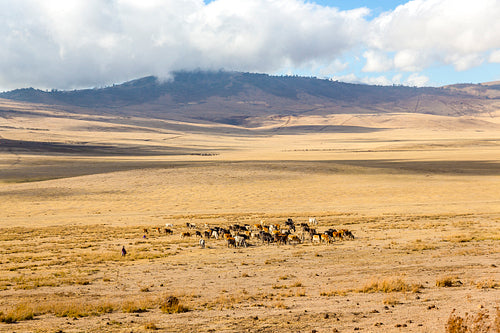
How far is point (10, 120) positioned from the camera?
623ft

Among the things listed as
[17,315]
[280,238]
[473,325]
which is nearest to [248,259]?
[280,238]

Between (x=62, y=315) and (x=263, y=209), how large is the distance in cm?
2627

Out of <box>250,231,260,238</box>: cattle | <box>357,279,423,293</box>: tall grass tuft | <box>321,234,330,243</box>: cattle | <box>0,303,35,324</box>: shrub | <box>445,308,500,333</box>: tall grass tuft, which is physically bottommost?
<box>250,231,260,238</box>: cattle

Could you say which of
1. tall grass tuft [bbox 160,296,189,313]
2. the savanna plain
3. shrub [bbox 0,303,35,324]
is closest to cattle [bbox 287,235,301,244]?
the savanna plain

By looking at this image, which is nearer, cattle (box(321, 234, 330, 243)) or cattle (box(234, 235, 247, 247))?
cattle (box(234, 235, 247, 247))

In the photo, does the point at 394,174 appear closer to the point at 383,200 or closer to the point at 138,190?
the point at 383,200

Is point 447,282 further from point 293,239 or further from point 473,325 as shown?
point 293,239

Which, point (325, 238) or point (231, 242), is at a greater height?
point (325, 238)

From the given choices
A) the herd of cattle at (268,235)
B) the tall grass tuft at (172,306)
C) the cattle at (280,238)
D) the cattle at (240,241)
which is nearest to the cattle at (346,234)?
the herd of cattle at (268,235)

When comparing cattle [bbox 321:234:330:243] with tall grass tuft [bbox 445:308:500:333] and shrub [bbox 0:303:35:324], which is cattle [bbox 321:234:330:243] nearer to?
tall grass tuft [bbox 445:308:500:333]

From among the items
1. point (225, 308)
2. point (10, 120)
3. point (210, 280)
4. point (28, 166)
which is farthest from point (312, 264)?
point (10, 120)

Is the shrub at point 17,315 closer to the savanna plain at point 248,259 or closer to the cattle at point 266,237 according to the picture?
the savanna plain at point 248,259

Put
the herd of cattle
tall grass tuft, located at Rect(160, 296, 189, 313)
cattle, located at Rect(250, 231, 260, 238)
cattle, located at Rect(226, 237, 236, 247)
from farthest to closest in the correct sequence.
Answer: cattle, located at Rect(250, 231, 260, 238) < the herd of cattle < cattle, located at Rect(226, 237, 236, 247) < tall grass tuft, located at Rect(160, 296, 189, 313)

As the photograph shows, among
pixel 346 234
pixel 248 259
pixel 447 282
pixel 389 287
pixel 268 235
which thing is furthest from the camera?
pixel 346 234
